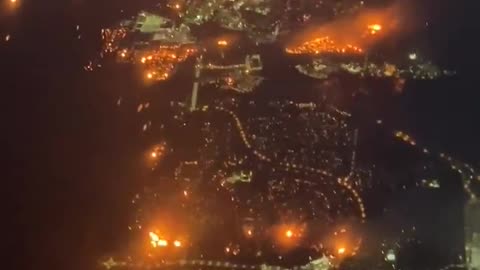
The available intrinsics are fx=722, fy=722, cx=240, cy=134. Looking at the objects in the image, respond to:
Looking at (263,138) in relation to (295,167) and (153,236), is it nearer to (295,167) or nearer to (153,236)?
(295,167)

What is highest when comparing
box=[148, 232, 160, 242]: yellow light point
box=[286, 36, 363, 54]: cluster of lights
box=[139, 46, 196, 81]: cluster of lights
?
box=[286, 36, 363, 54]: cluster of lights

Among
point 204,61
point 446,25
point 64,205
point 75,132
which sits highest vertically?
point 446,25

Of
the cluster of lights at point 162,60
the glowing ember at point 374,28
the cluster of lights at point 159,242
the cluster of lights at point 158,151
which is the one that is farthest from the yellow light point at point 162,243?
the glowing ember at point 374,28

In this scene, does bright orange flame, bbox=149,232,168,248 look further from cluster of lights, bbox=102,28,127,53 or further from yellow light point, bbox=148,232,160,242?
cluster of lights, bbox=102,28,127,53

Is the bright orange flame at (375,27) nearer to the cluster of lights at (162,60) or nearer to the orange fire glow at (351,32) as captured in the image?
the orange fire glow at (351,32)

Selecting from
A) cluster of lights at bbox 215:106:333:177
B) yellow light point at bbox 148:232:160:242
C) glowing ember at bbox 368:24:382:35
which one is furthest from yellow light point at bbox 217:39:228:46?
yellow light point at bbox 148:232:160:242

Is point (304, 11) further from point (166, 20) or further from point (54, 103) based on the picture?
point (54, 103)

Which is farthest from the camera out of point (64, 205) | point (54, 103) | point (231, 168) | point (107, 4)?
point (107, 4)

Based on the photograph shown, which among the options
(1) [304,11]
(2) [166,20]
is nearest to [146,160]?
(2) [166,20]
